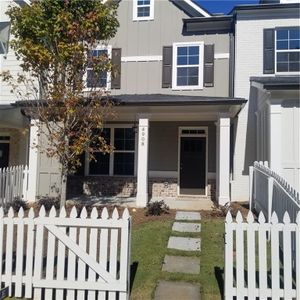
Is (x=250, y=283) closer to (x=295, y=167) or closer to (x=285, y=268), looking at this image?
(x=285, y=268)

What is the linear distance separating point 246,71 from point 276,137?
4269 millimetres

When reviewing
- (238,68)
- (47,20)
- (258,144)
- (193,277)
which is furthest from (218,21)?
(193,277)

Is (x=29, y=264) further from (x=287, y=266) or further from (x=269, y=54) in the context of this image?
(x=269, y=54)

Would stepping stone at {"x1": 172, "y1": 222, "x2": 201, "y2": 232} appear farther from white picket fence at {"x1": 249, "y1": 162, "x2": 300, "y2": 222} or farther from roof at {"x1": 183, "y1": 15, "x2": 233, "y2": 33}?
roof at {"x1": 183, "y1": 15, "x2": 233, "y2": 33}

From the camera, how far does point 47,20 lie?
Result: 9227 millimetres

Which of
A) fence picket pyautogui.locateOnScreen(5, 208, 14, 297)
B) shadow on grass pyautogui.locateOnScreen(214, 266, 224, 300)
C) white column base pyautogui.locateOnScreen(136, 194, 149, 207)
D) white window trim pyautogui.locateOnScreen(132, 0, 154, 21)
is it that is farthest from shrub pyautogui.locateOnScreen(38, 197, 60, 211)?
white window trim pyautogui.locateOnScreen(132, 0, 154, 21)

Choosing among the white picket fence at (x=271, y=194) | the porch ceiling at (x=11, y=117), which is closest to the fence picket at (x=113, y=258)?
the white picket fence at (x=271, y=194)

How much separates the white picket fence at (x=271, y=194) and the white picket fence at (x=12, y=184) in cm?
680

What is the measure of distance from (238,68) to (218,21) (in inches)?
78.3

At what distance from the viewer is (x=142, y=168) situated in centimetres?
1147

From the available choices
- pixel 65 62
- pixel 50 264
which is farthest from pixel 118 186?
pixel 50 264

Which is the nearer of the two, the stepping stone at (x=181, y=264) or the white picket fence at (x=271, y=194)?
the white picket fence at (x=271, y=194)

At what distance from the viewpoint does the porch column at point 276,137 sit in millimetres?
9641

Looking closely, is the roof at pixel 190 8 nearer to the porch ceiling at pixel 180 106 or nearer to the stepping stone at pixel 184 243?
the porch ceiling at pixel 180 106
